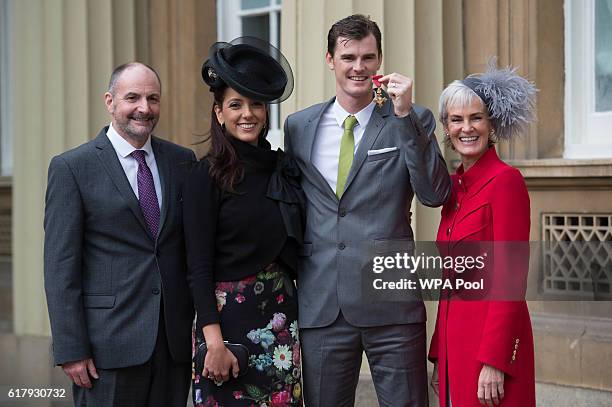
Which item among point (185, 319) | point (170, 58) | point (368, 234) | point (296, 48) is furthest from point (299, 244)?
point (170, 58)

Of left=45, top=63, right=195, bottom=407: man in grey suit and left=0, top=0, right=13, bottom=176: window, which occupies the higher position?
left=0, top=0, right=13, bottom=176: window

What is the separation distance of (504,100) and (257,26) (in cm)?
394

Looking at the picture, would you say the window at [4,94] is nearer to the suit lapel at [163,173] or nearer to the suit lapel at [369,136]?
the suit lapel at [163,173]

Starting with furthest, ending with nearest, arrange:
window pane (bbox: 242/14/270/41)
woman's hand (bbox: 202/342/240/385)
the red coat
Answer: window pane (bbox: 242/14/270/41), woman's hand (bbox: 202/342/240/385), the red coat

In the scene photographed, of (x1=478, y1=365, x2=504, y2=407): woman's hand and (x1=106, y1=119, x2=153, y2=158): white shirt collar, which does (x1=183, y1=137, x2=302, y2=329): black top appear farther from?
(x1=478, y1=365, x2=504, y2=407): woman's hand

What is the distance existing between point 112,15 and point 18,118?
105cm

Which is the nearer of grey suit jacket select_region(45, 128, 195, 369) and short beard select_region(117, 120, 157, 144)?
grey suit jacket select_region(45, 128, 195, 369)

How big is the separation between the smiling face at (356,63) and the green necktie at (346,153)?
108 mm

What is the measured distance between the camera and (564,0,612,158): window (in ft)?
17.4

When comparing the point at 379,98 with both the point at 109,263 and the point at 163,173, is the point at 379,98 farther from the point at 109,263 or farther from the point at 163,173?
the point at 109,263

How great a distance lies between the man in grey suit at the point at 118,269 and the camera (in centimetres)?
338

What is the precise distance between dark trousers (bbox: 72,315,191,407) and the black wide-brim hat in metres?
0.95

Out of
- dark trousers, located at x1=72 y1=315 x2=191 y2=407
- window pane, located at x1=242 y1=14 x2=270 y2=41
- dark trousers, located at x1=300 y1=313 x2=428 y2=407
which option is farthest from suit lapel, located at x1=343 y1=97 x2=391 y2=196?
window pane, located at x1=242 y1=14 x2=270 y2=41

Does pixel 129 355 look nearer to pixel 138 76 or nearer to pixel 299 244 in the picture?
pixel 299 244
